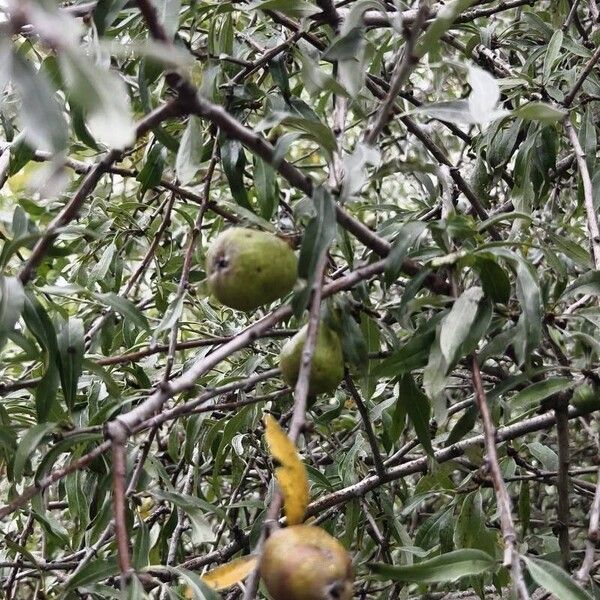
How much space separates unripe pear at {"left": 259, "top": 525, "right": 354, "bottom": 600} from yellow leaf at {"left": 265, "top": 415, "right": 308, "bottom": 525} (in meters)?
0.03

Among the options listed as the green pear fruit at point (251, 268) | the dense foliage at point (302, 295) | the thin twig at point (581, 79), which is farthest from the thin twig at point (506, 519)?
the thin twig at point (581, 79)

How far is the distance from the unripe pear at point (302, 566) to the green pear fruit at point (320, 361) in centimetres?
28

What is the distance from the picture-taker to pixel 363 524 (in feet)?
5.43

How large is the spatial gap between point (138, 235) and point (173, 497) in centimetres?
88

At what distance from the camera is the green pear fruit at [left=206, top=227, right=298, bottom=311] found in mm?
904

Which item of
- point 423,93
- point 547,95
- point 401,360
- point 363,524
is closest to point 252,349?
point 363,524

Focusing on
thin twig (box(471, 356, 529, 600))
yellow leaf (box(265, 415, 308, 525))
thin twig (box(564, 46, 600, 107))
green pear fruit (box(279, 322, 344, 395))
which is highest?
thin twig (box(564, 46, 600, 107))

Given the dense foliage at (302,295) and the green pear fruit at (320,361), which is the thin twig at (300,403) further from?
the green pear fruit at (320,361)

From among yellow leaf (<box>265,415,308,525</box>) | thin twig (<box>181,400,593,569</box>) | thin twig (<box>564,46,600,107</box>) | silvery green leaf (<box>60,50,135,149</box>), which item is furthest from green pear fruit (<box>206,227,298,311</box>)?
thin twig (<box>564,46,600,107</box>)

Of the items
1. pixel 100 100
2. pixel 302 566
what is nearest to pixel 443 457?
pixel 302 566

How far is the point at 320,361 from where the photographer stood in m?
0.94

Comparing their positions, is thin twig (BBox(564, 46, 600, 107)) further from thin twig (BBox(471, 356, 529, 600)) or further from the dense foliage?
thin twig (BBox(471, 356, 529, 600))

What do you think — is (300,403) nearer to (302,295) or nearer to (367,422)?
(302,295)

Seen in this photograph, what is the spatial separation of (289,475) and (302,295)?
0.79 ft
